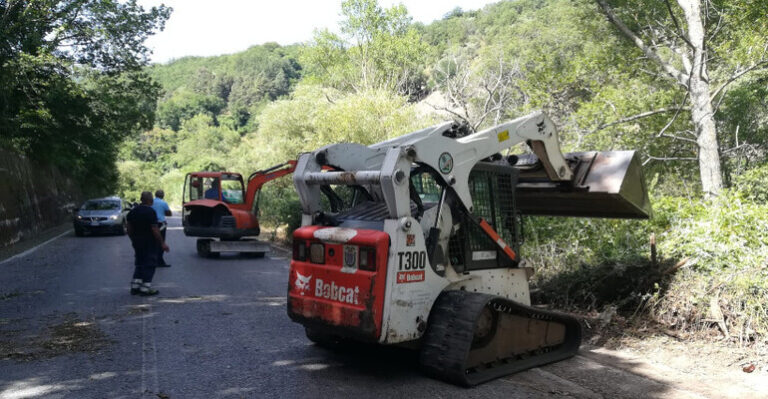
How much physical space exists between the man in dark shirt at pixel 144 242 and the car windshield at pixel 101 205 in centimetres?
1681

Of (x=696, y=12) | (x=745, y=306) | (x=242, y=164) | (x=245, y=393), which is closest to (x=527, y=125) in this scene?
(x=745, y=306)

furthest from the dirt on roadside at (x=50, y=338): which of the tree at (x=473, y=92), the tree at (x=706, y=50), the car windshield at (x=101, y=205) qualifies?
the car windshield at (x=101, y=205)

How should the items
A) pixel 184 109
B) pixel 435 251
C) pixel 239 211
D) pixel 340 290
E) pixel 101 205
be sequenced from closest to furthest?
pixel 340 290
pixel 435 251
pixel 239 211
pixel 101 205
pixel 184 109

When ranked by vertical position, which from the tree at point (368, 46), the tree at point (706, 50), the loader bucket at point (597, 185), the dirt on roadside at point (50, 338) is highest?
the tree at point (368, 46)

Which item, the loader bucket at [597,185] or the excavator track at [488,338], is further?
the loader bucket at [597,185]

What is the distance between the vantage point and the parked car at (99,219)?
24234 mm

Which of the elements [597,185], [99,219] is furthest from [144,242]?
[99,219]

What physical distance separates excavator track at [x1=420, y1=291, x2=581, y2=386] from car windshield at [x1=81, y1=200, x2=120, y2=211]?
23.3 meters

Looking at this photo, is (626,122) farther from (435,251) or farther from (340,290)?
(340,290)

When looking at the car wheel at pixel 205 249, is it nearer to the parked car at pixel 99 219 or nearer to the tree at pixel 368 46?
the parked car at pixel 99 219

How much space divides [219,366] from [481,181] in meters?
3.37

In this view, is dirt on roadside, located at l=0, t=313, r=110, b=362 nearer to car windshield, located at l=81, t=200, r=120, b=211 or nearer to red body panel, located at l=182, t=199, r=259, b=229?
red body panel, located at l=182, t=199, r=259, b=229

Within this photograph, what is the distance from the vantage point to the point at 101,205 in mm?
25672

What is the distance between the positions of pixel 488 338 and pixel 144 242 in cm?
680
